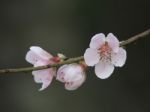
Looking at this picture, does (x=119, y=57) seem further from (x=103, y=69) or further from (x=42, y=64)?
(x=42, y=64)

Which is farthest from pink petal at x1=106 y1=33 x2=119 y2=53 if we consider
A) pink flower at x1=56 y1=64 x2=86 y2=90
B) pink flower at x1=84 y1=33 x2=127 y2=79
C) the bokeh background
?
the bokeh background

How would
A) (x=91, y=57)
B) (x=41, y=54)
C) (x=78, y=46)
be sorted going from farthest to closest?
(x=78, y=46) → (x=41, y=54) → (x=91, y=57)

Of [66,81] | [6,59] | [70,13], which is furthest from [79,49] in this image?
[66,81]

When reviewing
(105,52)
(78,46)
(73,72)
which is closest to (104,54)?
(105,52)

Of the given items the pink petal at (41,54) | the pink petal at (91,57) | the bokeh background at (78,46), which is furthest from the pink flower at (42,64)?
the bokeh background at (78,46)

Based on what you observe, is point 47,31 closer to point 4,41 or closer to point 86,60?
point 4,41

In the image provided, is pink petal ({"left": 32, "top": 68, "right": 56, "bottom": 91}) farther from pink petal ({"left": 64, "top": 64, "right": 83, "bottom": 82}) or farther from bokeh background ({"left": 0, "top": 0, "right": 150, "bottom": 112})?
bokeh background ({"left": 0, "top": 0, "right": 150, "bottom": 112})

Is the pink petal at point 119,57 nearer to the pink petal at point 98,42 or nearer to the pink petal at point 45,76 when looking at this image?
the pink petal at point 98,42
